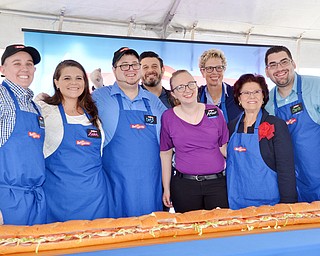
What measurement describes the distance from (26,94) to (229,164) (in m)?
1.23

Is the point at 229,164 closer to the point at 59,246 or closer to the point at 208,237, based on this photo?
the point at 208,237

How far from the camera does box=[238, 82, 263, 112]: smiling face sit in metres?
2.16

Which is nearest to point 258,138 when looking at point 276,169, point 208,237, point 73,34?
point 276,169

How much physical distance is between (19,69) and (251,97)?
135 cm

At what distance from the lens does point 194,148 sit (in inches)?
86.7

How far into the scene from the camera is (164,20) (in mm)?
4289

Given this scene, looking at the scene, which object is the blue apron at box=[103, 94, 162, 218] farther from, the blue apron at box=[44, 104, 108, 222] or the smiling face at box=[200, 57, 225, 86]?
the smiling face at box=[200, 57, 225, 86]

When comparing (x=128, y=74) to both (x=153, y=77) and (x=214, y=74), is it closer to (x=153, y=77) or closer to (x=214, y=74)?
(x=153, y=77)

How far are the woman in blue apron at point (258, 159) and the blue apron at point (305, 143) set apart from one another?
1.09ft

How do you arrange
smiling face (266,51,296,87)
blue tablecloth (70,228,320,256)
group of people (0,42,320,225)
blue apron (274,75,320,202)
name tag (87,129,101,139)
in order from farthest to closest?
smiling face (266,51,296,87) → blue apron (274,75,320,202) → name tag (87,129,101,139) → group of people (0,42,320,225) → blue tablecloth (70,228,320,256)

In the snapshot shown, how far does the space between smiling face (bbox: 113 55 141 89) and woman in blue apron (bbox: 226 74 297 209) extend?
0.70 meters

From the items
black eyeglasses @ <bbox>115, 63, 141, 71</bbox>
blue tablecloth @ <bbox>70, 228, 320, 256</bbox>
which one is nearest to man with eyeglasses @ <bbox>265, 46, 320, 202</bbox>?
black eyeglasses @ <bbox>115, 63, 141, 71</bbox>

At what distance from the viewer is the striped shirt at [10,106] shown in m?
1.79

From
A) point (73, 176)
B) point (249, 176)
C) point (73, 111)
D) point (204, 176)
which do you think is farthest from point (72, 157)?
point (249, 176)
